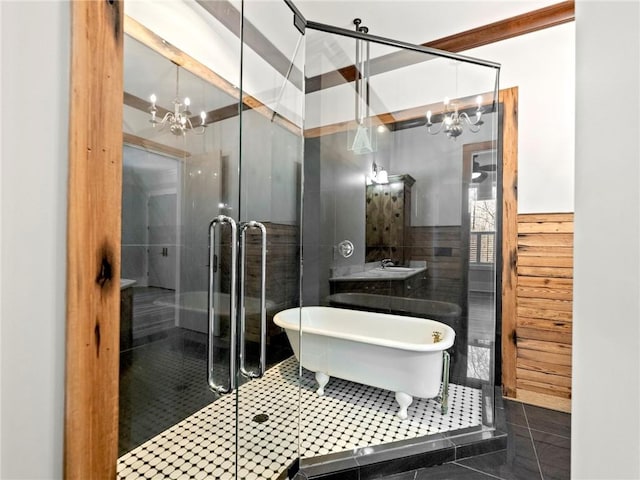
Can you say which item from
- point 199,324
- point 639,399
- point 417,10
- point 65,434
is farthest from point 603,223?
point 417,10

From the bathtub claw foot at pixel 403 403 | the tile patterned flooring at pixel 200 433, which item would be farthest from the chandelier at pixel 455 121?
the tile patterned flooring at pixel 200 433

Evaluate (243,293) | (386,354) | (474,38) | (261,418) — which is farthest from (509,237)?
(261,418)

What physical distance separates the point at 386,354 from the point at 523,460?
921 mm

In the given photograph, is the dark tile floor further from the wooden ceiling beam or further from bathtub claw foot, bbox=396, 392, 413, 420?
the wooden ceiling beam

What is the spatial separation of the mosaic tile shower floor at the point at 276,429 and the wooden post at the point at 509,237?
0.39 metres

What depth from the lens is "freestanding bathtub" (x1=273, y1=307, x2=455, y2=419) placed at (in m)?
1.99

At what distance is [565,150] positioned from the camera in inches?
89.6

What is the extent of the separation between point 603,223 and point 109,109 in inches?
35.8

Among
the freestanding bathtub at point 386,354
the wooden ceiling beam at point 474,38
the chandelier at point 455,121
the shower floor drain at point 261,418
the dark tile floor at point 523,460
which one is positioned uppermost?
the wooden ceiling beam at point 474,38

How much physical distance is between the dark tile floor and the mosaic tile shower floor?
8.0 inches

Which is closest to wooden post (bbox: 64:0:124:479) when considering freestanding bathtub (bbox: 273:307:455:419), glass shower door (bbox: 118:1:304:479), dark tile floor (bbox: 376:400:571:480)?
glass shower door (bbox: 118:1:304:479)

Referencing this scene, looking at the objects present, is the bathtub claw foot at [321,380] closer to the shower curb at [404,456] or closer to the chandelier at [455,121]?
the shower curb at [404,456]

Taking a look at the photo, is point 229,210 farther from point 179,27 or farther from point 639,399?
point 639,399

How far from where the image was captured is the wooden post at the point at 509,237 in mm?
2408
